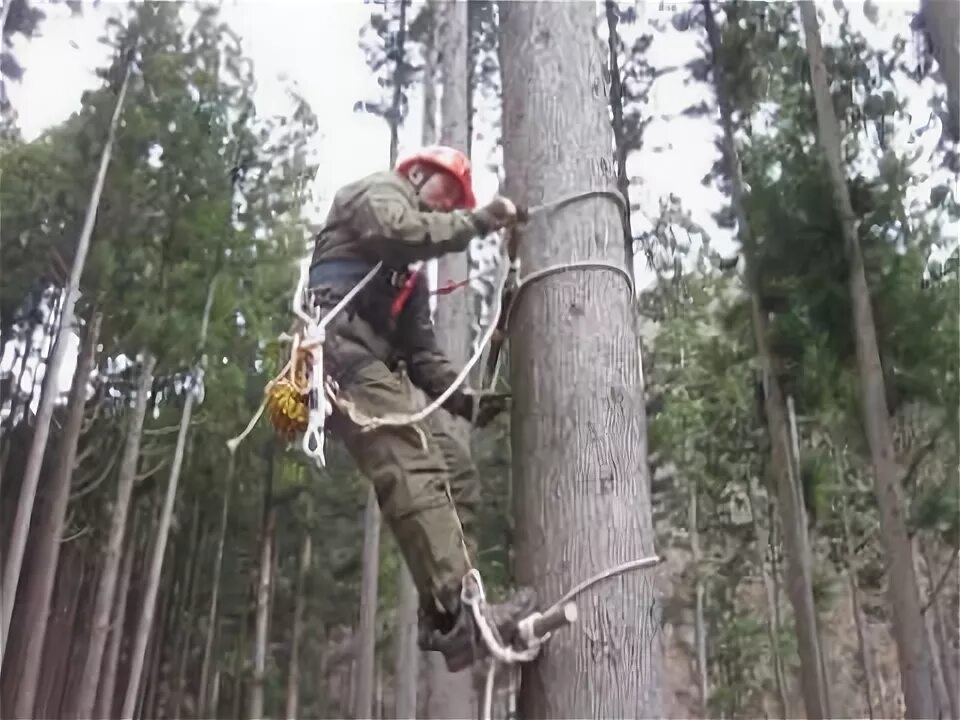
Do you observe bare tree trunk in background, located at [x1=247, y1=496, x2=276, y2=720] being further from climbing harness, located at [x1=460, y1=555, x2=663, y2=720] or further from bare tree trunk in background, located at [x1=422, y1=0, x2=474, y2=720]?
climbing harness, located at [x1=460, y1=555, x2=663, y2=720]

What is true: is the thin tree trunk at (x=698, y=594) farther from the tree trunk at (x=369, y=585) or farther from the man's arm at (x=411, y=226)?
the man's arm at (x=411, y=226)

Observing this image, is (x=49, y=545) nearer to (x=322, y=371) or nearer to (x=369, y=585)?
(x=369, y=585)

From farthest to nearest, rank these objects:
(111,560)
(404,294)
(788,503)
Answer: (111,560), (788,503), (404,294)

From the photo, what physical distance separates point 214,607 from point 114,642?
8.72ft

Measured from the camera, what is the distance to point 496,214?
7.03 ft

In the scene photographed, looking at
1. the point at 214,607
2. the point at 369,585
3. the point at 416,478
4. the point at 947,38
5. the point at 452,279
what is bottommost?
the point at 416,478

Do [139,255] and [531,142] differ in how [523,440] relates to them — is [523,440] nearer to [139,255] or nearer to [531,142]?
[531,142]

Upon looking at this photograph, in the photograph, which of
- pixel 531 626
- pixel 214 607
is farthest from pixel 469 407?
pixel 214 607

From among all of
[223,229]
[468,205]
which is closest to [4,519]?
[223,229]

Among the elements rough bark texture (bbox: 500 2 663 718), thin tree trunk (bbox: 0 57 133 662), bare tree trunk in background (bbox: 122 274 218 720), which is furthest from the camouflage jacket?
bare tree trunk in background (bbox: 122 274 218 720)

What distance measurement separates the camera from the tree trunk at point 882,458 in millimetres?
5684

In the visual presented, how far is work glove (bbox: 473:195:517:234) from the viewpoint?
2.13 metres

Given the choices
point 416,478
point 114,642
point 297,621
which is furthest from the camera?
point 297,621

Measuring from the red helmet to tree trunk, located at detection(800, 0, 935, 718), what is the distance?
4.47 meters
